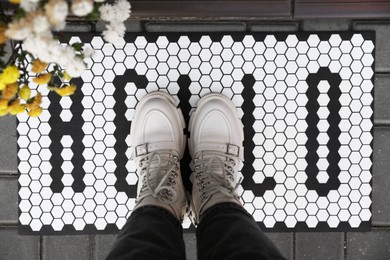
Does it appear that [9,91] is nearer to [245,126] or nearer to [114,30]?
[114,30]

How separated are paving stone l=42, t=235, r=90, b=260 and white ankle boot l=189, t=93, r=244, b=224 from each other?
0.37 metres

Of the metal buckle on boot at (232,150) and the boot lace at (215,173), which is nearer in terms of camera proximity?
the boot lace at (215,173)

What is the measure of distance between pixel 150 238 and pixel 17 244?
23.5 inches

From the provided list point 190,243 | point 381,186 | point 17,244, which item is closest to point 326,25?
point 381,186

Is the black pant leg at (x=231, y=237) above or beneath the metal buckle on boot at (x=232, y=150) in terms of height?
beneath

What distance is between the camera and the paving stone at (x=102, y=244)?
1.19 metres

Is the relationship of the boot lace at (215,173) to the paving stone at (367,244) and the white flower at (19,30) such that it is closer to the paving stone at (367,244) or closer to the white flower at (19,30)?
the paving stone at (367,244)

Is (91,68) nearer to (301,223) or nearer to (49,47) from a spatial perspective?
(49,47)

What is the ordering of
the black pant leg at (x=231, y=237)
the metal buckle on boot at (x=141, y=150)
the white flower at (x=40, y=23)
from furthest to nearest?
the metal buckle on boot at (x=141, y=150) < the black pant leg at (x=231, y=237) < the white flower at (x=40, y=23)

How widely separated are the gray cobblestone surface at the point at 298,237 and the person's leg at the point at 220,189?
24 cm

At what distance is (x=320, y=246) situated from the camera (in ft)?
3.93

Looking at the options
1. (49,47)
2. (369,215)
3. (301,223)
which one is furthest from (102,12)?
(369,215)

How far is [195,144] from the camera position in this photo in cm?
114

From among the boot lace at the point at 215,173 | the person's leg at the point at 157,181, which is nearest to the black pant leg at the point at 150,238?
the person's leg at the point at 157,181
